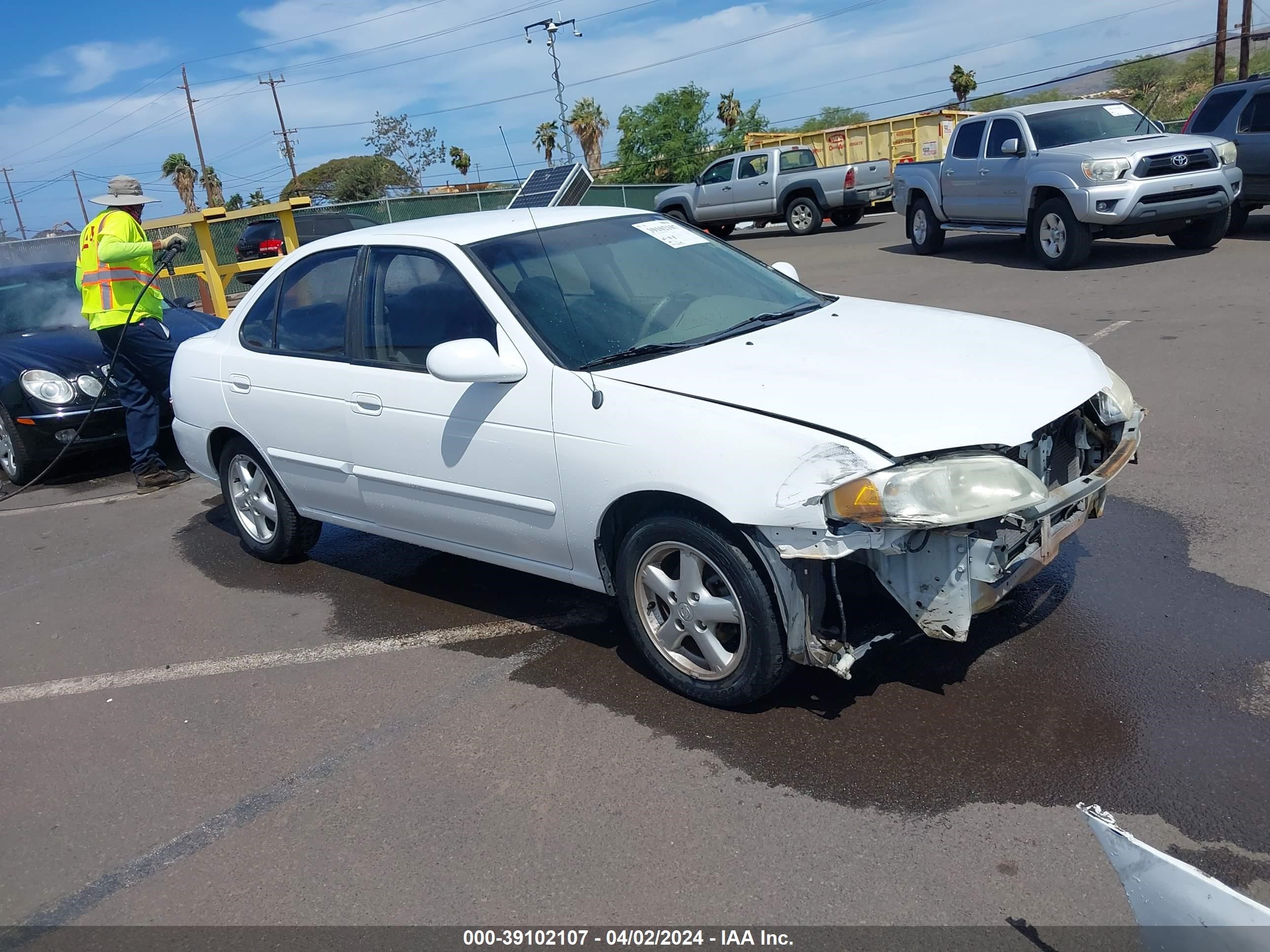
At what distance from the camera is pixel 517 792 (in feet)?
11.3

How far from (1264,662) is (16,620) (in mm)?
5740

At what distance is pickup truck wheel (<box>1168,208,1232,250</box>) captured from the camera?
12562 mm

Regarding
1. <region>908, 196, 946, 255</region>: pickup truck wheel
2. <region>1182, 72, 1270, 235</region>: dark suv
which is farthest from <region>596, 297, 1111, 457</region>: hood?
<region>908, 196, 946, 255</region>: pickup truck wheel

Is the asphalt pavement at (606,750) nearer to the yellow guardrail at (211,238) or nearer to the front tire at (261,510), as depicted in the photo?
the front tire at (261,510)

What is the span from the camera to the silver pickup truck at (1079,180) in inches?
465

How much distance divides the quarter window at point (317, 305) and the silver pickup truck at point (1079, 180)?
Answer: 965 cm

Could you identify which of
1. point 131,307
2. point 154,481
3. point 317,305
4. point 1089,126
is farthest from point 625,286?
point 1089,126

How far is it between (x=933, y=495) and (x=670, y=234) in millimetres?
2329

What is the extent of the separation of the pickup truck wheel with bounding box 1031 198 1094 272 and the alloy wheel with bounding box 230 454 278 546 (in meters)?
10.1

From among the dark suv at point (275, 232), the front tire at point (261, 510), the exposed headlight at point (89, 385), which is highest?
the dark suv at point (275, 232)

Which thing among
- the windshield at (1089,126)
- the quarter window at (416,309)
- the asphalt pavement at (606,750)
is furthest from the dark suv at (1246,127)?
the quarter window at (416,309)

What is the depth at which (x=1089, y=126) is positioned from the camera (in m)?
12.9

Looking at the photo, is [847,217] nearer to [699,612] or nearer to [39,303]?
[39,303]

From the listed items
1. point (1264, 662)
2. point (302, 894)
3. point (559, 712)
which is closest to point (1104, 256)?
point (1264, 662)
